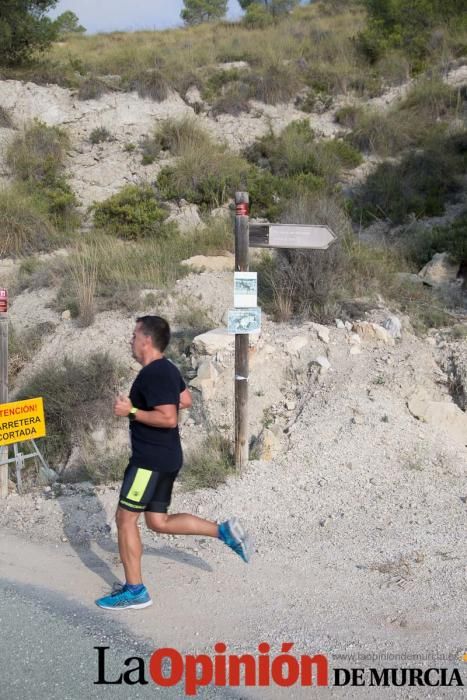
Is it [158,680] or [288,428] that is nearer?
[158,680]

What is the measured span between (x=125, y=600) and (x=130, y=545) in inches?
13.2

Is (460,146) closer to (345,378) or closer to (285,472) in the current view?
(345,378)

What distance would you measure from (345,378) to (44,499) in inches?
131

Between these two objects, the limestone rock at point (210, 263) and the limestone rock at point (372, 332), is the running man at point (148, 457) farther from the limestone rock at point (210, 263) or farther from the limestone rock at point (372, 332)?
the limestone rock at point (210, 263)

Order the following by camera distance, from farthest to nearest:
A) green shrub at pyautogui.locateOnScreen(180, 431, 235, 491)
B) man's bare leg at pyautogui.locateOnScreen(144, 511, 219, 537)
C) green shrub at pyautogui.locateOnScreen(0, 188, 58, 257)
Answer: green shrub at pyautogui.locateOnScreen(0, 188, 58, 257) < green shrub at pyautogui.locateOnScreen(180, 431, 235, 491) < man's bare leg at pyautogui.locateOnScreen(144, 511, 219, 537)

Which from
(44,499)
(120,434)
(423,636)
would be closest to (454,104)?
(120,434)

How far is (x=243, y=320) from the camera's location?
6695 millimetres

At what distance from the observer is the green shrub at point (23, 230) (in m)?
13.4

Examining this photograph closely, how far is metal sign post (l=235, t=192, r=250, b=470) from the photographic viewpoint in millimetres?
6793

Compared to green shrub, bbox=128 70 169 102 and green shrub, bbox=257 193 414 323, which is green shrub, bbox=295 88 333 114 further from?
green shrub, bbox=257 193 414 323

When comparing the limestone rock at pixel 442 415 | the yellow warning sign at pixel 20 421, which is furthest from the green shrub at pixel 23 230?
the limestone rock at pixel 442 415

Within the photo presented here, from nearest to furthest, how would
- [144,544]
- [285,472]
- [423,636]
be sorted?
[423,636] < [144,544] < [285,472]

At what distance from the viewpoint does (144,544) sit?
18.7ft

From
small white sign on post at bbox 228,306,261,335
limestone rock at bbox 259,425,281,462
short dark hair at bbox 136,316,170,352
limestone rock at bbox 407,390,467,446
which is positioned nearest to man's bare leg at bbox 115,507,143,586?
short dark hair at bbox 136,316,170,352
